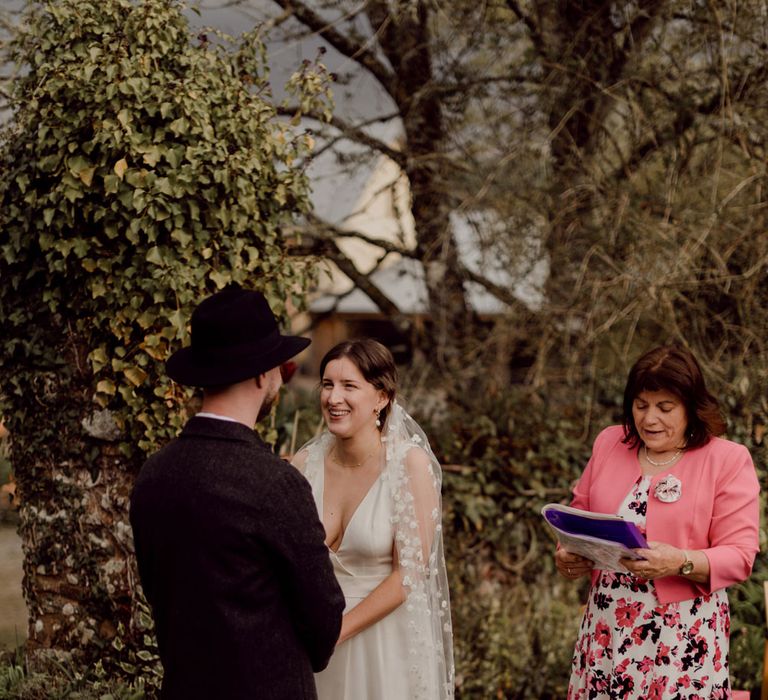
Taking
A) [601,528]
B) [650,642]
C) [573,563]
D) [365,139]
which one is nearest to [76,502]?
[573,563]

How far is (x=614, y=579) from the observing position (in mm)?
3119

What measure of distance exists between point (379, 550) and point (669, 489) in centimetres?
105

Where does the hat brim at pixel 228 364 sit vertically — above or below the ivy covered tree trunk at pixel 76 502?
above

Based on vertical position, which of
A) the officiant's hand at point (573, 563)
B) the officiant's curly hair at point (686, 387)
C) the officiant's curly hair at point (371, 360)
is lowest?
the officiant's hand at point (573, 563)

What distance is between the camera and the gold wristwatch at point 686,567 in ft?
9.30

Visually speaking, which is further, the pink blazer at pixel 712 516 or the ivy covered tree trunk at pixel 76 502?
the ivy covered tree trunk at pixel 76 502

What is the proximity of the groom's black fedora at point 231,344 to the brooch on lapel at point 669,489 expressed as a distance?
1.46m

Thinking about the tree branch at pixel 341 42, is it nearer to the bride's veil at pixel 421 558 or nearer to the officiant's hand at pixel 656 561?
the bride's veil at pixel 421 558

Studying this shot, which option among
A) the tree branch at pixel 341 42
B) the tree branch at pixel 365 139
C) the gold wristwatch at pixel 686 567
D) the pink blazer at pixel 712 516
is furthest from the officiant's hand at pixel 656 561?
the tree branch at pixel 341 42

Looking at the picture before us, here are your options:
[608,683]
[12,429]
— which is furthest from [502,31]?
[608,683]

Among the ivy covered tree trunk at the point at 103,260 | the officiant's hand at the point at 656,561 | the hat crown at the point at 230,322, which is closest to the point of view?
the hat crown at the point at 230,322

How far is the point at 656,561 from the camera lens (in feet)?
9.13

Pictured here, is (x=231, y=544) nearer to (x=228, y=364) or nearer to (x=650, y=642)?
(x=228, y=364)

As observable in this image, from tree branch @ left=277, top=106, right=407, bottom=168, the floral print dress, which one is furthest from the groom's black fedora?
tree branch @ left=277, top=106, right=407, bottom=168
